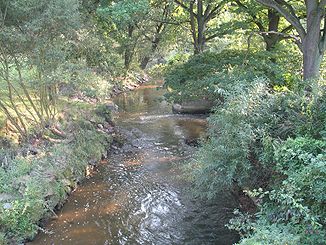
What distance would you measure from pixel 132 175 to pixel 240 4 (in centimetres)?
874

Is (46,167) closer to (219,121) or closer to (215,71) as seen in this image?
(219,121)

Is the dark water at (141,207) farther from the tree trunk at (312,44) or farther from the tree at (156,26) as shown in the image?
the tree at (156,26)

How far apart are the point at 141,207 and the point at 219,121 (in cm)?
304

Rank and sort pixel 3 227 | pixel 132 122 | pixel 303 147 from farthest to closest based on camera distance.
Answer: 1. pixel 132 122
2. pixel 3 227
3. pixel 303 147

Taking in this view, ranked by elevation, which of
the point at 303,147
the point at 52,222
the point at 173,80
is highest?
the point at 173,80

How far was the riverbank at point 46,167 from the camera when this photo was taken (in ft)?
22.8

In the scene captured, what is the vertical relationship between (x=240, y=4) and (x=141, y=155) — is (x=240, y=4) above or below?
above

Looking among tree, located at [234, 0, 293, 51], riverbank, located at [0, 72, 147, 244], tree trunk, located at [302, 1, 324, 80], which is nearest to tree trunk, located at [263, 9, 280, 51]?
tree, located at [234, 0, 293, 51]

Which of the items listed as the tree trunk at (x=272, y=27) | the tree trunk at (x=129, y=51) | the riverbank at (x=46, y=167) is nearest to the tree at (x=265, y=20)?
the tree trunk at (x=272, y=27)

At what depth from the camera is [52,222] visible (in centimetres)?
765

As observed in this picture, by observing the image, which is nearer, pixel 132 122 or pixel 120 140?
pixel 120 140

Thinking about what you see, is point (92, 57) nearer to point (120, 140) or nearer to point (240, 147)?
point (120, 140)

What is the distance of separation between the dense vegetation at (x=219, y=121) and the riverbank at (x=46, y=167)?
35mm

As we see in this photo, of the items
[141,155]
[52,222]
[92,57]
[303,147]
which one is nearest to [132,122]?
[141,155]
